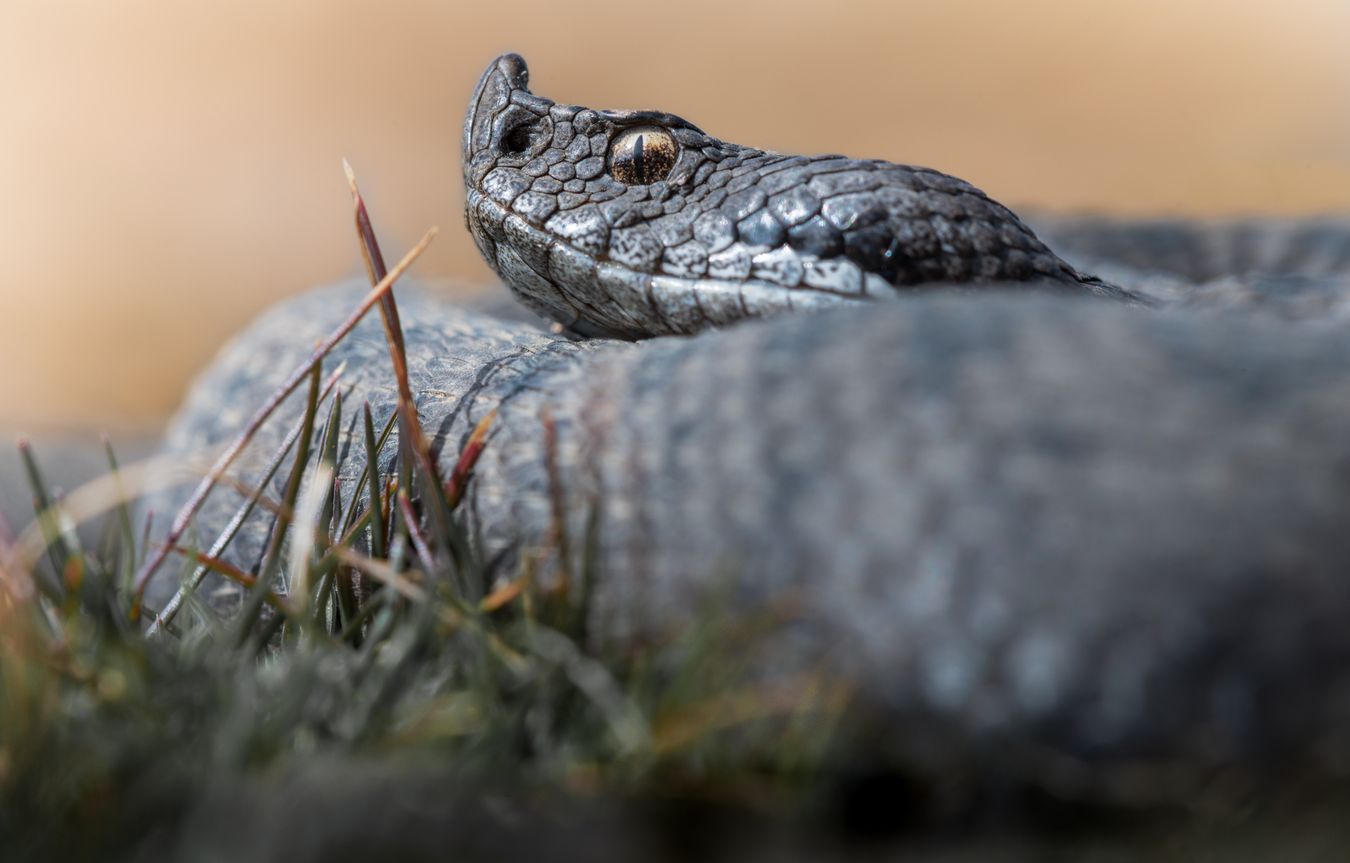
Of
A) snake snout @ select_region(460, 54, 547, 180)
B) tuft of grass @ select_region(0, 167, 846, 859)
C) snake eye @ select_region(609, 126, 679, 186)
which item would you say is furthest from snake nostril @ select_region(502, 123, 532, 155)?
tuft of grass @ select_region(0, 167, 846, 859)

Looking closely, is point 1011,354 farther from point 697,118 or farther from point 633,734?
point 697,118

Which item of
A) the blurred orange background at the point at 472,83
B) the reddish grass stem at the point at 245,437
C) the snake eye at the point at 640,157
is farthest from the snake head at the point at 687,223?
the blurred orange background at the point at 472,83

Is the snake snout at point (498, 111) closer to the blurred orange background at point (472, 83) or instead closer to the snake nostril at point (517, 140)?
the snake nostril at point (517, 140)

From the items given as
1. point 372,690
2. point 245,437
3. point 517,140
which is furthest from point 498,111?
point 372,690

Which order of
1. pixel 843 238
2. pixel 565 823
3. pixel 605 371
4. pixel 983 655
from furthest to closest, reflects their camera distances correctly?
pixel 843 238
pixel 605 371
pixel 983 655
pixel 565 823

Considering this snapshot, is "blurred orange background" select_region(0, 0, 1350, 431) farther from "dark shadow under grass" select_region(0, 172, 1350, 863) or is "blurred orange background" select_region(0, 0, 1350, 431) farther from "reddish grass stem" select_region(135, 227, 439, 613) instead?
"dark shadow under grass" select_region(0, 172, 1350, 863)

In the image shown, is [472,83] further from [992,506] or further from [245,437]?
[992,506]

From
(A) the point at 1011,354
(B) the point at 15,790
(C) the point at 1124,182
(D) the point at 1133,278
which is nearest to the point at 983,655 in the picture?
(A) the point at 1011,354
